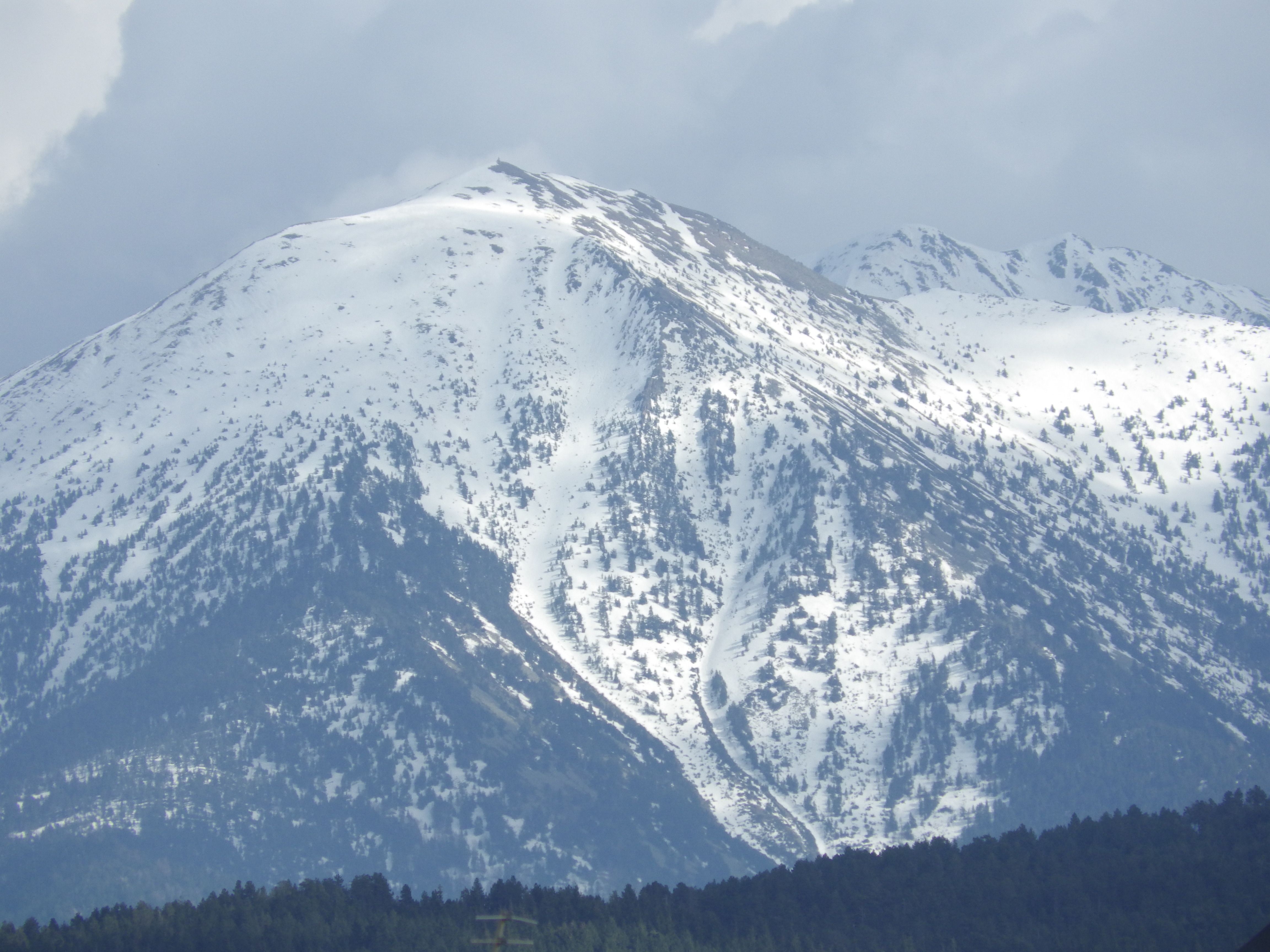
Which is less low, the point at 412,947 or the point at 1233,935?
the point at 412,947

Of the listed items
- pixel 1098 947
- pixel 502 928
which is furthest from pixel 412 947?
pixel 502 928

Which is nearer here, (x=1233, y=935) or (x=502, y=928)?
(x=502, y=928)

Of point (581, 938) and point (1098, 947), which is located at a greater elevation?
point (581, 938)

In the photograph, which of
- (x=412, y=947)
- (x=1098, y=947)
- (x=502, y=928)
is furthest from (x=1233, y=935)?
(x=502, y=928)

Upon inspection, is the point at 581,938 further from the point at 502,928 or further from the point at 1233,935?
the point at 502,928

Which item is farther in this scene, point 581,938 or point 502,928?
point 581,938

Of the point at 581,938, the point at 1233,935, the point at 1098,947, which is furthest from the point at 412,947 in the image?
the point at 1233,935

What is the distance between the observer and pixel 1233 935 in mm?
196500

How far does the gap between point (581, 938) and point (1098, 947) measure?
5980 cm

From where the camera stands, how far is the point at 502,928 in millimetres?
76562

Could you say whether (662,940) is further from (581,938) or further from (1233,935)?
(1233,935)

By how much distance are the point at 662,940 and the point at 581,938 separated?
966cm

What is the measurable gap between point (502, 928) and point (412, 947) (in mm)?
129332

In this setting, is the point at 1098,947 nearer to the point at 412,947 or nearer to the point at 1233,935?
the point at 1233,935
